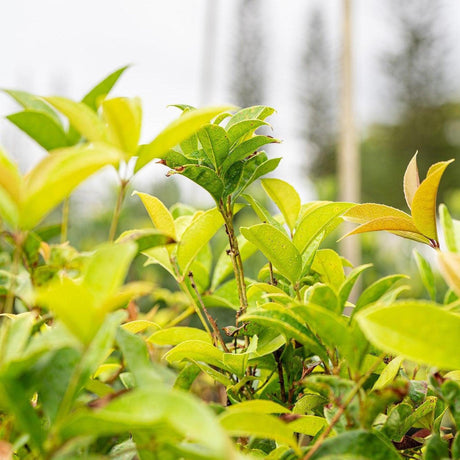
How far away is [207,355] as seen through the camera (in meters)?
0.40

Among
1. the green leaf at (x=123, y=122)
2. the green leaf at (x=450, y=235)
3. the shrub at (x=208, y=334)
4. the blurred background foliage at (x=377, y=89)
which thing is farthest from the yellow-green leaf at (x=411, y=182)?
the blurred background foliage at (x=377, y=89)

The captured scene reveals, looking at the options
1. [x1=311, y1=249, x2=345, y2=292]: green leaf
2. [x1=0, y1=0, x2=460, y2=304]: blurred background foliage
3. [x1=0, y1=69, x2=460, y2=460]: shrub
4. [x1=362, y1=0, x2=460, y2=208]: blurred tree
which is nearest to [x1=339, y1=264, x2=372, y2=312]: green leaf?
[x1=0, y1=69, x2=460, y2=460]: shrub

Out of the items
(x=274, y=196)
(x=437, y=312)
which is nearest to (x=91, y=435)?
(x=437, y=312)

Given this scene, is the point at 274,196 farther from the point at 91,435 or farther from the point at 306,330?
the point at 91,435

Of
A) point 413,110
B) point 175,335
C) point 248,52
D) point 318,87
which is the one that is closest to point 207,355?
point 175,335

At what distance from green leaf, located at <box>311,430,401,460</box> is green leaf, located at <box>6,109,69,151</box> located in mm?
260

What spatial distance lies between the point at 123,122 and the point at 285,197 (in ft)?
0.66

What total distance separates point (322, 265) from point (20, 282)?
285 millimetres

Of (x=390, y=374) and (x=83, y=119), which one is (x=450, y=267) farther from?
(x=83, y=119)

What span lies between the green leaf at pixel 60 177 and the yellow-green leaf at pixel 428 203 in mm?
206

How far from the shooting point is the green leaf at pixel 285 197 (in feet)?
1.49

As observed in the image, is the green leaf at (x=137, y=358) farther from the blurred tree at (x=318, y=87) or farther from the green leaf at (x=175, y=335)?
the blurred tree at (x=318, y=87)

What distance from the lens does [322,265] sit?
460mm

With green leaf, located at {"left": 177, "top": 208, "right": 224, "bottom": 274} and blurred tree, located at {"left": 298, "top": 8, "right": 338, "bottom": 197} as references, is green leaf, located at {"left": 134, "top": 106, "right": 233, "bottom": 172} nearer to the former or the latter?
green leaf, located at {"left": 177, "top": 208, "right": 224, "bottom": 274}
